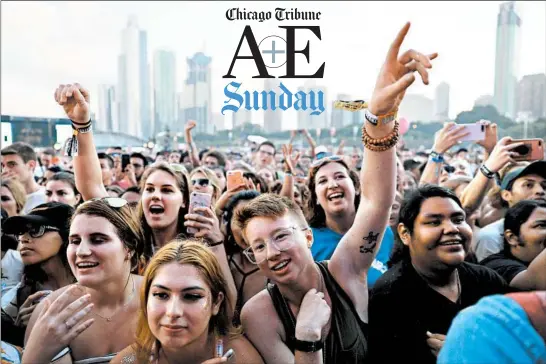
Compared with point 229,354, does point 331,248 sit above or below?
above

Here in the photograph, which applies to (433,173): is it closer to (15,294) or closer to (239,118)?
(239,118)

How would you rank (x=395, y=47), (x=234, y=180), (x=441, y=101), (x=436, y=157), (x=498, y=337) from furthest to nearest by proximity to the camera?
(x=234, y=180)
(x=436, y=157)
(x=441, y=101)
(x=395, y=47)
(x=498, y=337)

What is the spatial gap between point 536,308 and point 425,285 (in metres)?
1.13

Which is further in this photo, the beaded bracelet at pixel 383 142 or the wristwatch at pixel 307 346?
the beaded bracelet at pixel 383 142

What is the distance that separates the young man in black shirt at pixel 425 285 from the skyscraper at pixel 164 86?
1.69 m

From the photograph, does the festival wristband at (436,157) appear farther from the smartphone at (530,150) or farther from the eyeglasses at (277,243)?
the eyeglasses at (277,243)

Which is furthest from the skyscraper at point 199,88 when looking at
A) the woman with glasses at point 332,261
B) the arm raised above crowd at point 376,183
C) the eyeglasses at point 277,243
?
the arm raised above crowd at point 376,183

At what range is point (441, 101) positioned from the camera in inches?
102

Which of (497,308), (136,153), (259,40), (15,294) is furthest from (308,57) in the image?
(136,153)

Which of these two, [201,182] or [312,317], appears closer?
[312,317]

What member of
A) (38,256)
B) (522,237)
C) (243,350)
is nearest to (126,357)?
(243,350)

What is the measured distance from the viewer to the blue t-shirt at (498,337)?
827 millimetres

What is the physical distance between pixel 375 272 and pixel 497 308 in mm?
1624

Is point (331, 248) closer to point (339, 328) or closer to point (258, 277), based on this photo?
point (258, 277)
